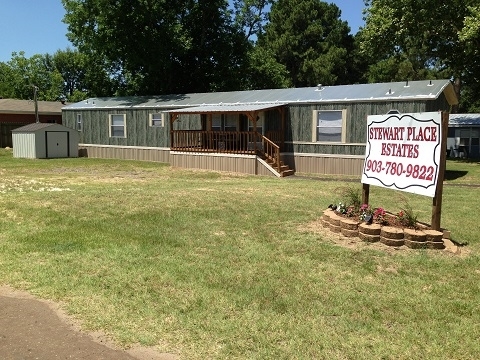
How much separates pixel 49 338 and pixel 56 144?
2277 cm

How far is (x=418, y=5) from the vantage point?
22.0m

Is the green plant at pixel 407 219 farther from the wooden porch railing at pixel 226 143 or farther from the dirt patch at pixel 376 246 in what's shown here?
the wooden porch railing at pixel 226 143

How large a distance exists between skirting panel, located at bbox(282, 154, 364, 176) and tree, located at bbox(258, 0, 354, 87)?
90.0 ft

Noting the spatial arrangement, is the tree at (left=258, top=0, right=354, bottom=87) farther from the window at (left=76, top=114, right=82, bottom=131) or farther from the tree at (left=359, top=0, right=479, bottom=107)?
the window at (left=76, top=114, right=82, bottom=131)

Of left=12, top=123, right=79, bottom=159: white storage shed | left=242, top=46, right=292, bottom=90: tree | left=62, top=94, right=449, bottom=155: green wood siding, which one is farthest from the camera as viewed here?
left=242, top=46, right=292, bottom=90: tree

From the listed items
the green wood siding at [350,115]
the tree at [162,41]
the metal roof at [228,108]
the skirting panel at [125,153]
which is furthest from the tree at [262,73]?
the green wood siding at [350,115]

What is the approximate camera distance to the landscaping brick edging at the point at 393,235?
633 centimetres

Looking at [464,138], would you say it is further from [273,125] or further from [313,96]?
[273,125]

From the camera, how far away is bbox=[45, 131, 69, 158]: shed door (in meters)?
24.3

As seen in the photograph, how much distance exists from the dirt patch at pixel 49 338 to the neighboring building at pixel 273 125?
45.0ft

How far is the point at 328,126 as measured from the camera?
18297 millimetres

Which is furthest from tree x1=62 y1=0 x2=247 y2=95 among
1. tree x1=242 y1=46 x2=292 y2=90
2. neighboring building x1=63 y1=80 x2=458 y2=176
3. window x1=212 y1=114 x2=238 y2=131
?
window x1=212 y1=114 x2=238 y2=131

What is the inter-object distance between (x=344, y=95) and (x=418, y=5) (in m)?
7.83

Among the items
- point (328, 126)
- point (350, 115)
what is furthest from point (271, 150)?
point (350, 115)
